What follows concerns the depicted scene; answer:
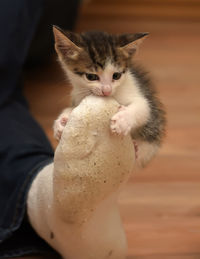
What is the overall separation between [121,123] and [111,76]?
0.13m

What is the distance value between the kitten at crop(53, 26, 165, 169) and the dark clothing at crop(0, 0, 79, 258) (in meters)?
0.32

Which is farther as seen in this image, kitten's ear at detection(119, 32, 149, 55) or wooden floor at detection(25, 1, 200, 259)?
wooden floor at detection(25, 1, 200, 259)

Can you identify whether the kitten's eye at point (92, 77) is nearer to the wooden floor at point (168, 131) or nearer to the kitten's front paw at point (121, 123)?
the kitten's front paw at point (121, 123)

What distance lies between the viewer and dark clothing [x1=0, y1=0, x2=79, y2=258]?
4.68ft

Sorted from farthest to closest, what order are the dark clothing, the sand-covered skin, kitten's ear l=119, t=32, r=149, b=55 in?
1. the dark clothing
2. kitten's ear l=119, t=32, r=149, b=55
3. the sand-covered skin

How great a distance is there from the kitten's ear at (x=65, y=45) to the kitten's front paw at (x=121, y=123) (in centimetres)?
19

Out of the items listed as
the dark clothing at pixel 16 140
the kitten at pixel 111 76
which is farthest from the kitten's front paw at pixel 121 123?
the dark clothing at pixel 16 140

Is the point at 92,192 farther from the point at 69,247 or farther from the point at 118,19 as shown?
the point at 118,19

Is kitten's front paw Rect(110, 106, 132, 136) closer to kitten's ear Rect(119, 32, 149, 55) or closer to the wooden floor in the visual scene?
kitten's ear Rect(119, 32, 149, 55)

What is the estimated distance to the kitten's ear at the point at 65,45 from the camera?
3.80 ft

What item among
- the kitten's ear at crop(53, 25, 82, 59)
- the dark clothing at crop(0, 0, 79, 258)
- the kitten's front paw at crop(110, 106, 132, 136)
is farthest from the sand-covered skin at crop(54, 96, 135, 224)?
the dark clothing at crop(0, 0, 79, 258)

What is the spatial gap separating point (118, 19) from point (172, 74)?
81 cm

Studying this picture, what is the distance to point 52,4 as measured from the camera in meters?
2.24

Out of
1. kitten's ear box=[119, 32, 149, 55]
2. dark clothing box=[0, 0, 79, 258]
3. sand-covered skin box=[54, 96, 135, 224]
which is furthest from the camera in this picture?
dark clothing box=[0, 0, 79, 258]
